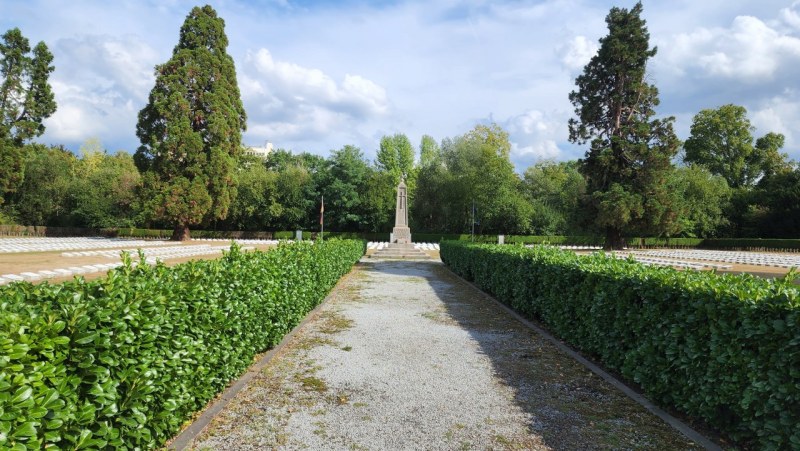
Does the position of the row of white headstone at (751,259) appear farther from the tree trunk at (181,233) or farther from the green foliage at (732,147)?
the tree trunk at (181,233)

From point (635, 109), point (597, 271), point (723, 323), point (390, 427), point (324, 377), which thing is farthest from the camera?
point (635, 109)

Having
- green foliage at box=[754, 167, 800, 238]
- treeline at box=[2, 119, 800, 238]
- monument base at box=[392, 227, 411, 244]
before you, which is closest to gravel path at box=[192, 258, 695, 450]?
monument base at box=[392, 227, 411, 244]

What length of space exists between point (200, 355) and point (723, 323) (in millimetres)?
4132

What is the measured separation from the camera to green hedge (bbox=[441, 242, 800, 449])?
9.85 ft

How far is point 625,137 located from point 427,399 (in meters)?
36.1

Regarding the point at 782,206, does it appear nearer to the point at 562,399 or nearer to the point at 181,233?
the point at 562,399

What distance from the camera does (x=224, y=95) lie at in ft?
124

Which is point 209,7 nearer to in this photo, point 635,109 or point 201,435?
point 635,109

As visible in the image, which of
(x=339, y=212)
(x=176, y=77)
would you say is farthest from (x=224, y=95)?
(x=339, y=212)

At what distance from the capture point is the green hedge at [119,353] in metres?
2.03

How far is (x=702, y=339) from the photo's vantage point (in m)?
3.76

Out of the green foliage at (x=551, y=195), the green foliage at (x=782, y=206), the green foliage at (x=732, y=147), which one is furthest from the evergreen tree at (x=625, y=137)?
the green foliage at (x=732, y=147)

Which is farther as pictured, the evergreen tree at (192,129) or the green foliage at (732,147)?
the green foliage at (732,147)

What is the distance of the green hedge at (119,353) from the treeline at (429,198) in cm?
4300
